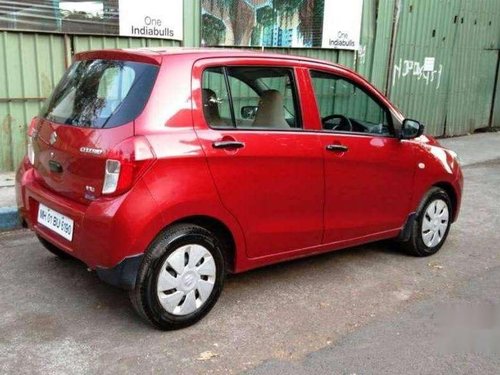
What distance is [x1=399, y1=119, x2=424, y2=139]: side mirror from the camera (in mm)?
4457

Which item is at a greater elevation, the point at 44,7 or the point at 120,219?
the point at 44,7

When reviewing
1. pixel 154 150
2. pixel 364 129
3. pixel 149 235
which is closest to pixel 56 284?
pixel 149 235

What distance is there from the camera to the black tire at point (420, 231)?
188 inches

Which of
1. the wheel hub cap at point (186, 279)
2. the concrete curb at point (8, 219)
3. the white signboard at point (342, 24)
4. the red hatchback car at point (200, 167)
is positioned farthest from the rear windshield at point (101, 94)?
the white signboard at point (342, 24)

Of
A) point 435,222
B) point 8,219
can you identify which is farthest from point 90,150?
point 435,222

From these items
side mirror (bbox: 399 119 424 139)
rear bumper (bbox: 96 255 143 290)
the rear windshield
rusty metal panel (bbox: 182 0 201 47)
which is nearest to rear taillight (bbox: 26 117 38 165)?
the rear windshield

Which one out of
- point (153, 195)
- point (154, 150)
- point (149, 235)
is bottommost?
point (149, 235)

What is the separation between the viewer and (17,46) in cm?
627

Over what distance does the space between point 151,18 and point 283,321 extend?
15.7ft

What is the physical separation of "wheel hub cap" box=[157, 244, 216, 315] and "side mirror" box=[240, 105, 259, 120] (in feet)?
3.06

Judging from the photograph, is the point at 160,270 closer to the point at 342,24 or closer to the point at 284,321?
the point at 284,321

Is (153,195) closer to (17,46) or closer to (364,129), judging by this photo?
(364,129)

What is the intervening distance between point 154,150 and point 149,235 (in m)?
0.48

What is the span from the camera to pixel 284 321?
11.9ft
